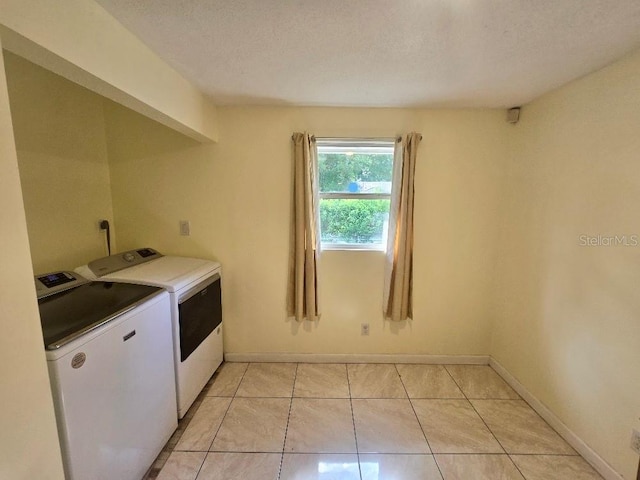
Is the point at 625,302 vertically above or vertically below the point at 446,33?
below

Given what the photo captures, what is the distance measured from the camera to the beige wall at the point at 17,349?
2.24 ft

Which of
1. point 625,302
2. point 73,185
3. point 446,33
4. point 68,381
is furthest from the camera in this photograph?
point 73,185

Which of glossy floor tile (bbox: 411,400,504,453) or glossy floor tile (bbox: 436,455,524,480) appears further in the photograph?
glossy floor tile (bbox: 411,400,504,453)

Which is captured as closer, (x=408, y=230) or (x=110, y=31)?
(x=110, y=31)

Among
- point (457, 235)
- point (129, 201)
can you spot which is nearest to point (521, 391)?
point (457, 235)

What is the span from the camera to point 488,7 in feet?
3.44

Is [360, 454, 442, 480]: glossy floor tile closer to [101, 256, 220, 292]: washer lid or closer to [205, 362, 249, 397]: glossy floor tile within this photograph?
[205, 362, 249, 397]: glossy floor tile

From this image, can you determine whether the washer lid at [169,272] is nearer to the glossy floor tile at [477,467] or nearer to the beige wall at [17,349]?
the beige wall at [17,349]

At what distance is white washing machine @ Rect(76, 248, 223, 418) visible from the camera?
1.66 meters

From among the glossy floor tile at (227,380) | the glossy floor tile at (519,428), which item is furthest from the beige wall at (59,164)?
the glossy floor tile at (519,428)

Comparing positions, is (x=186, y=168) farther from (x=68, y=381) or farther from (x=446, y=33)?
(x=446, y=33)

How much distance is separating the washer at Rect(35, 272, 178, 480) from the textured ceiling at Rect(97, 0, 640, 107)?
4.18ft

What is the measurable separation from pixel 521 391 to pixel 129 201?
11.4 ft

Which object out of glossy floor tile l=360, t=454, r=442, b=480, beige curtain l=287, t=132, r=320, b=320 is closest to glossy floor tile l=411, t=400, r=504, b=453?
glossy floor tile l=360, t=454, r=442, b=480
